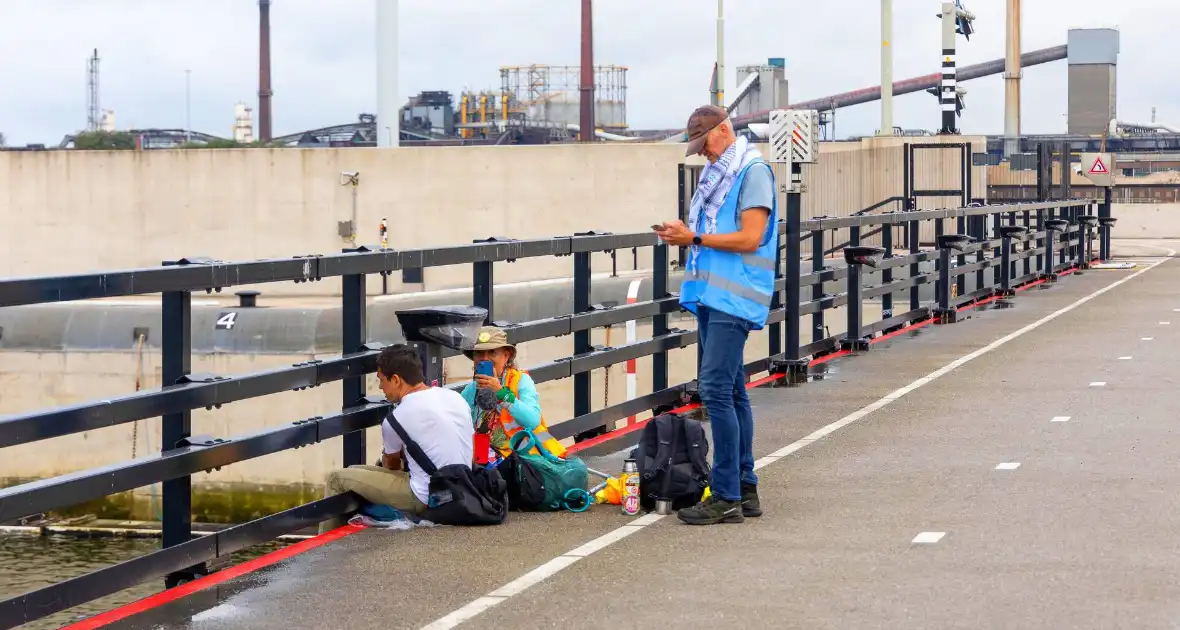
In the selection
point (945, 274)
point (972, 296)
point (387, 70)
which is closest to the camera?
point (945, 274)

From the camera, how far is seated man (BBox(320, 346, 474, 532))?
751cm

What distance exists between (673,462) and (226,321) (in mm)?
22257

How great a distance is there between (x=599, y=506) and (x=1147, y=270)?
26.0 meters

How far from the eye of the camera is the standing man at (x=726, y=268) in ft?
25.0

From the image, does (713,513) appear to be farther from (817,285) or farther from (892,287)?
(892,287)

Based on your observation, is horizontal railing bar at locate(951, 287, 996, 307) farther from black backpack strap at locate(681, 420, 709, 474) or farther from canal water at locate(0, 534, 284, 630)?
black backpack strap at locate(681, 420, 709, 474)

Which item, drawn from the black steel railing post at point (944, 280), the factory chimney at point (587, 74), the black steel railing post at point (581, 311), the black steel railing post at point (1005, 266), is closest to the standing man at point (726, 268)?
the black steel railing post at point (581, 311)

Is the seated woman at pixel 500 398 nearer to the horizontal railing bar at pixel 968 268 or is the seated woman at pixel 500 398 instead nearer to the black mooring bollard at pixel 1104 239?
the horizontal railing bar at pixel 968 268

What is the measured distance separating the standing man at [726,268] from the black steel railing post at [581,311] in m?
2.28

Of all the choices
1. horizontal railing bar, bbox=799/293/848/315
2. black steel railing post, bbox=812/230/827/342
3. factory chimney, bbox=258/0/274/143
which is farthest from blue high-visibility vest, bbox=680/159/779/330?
factory chimney, bbox=258/0/274/143

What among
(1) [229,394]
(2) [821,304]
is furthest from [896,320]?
(1) [229,394]

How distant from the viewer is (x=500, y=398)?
8055 mm

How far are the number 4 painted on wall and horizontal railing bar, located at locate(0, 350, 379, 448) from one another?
71.6 ft

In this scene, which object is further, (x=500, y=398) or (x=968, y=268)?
(x=968, y=268)
